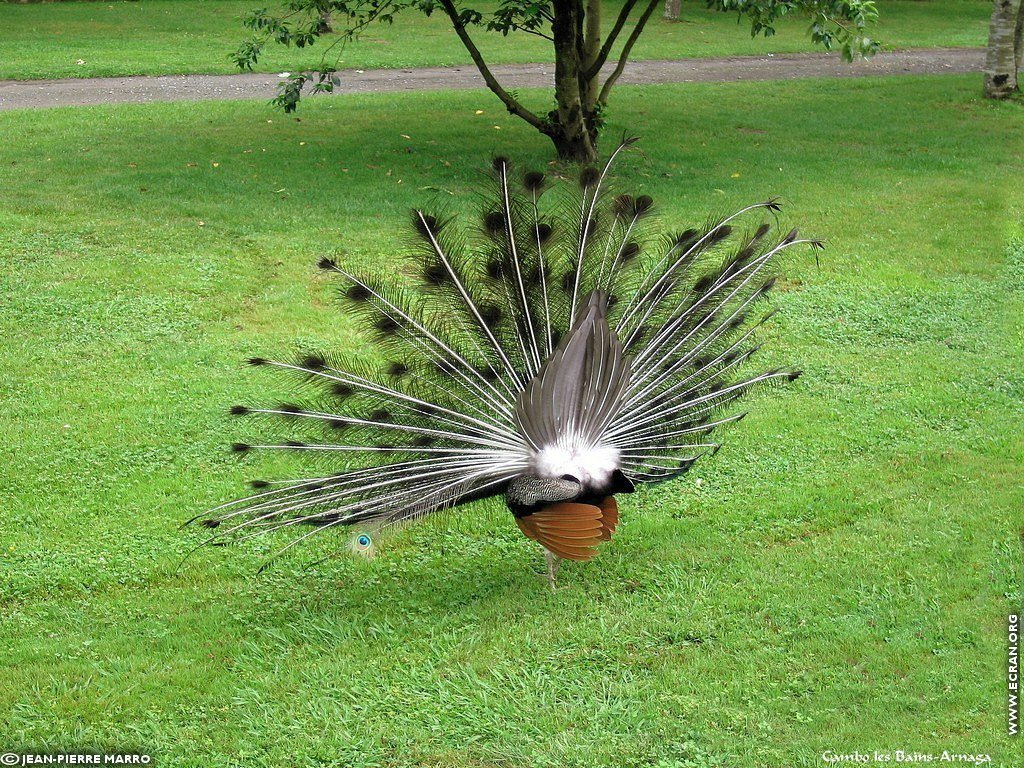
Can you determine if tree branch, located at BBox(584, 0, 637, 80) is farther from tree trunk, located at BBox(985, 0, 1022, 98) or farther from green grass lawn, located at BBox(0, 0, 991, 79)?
green grass lawn, located at BBox(0, 0, 991, 79)

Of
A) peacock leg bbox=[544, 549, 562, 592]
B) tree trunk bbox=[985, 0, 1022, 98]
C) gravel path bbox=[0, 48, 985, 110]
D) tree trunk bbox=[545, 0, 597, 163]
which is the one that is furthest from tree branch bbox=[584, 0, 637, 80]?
peacock leg bbox=[544, 549, 562, 592]

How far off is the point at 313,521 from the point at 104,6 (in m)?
22.6

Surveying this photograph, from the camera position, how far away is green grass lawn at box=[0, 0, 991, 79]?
57.9ft

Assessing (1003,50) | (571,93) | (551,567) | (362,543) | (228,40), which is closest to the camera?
(362,543)

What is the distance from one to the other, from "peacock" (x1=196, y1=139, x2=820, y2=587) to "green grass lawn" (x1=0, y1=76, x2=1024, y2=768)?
1.52 feet

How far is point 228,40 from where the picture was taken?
20281 millimetres

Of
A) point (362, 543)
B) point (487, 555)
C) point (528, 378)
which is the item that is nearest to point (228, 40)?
point (528, 378)

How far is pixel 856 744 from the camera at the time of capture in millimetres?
3996

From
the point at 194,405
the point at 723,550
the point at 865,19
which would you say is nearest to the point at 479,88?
the point at 865,19

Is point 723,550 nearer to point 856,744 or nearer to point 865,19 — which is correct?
point 856,744

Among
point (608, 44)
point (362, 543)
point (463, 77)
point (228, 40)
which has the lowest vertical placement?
point (362, 543)

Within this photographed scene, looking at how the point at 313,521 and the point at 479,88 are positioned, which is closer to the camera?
the point at 313,521

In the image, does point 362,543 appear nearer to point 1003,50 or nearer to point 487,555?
point 487,555

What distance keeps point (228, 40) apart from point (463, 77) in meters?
5.56
